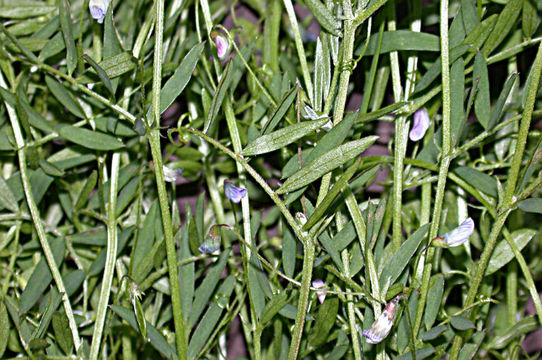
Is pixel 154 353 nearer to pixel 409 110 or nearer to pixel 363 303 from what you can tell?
Result: pixel 363 303

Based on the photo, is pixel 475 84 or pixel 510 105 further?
pixel 510 105

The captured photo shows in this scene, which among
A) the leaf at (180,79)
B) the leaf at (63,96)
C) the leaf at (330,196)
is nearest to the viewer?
the leaf at (330,196)

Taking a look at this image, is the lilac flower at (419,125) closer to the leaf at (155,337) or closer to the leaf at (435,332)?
the leaf at (435,332)

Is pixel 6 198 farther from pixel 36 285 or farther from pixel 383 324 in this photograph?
pixel 383 324

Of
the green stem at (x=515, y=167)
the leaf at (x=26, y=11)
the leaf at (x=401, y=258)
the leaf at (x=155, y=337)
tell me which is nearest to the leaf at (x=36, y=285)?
the leaf at (x=155, y=337)

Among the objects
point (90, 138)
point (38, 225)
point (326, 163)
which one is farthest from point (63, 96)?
point (326, 163)

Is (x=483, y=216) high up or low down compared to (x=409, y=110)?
down

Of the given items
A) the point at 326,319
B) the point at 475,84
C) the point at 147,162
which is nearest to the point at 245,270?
the point at 326,319
